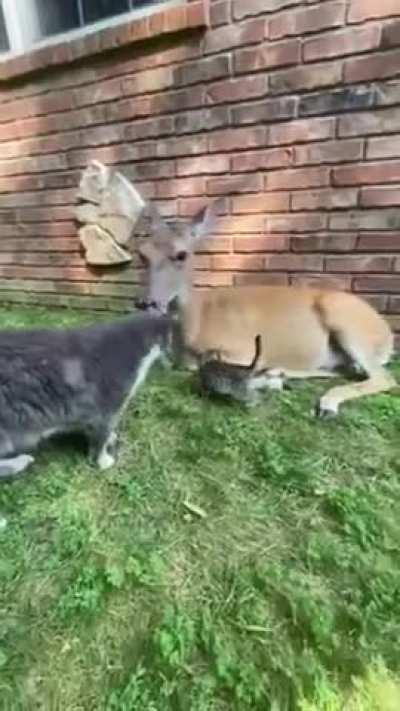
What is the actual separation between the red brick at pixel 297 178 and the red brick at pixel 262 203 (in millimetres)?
48

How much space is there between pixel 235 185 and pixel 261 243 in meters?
0.37

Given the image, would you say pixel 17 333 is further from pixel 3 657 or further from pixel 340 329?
pixel 340 329

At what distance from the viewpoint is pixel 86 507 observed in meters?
1.69

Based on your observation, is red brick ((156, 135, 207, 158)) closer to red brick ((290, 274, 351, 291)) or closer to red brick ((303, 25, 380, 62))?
red brick ((303, 25, 380, 62))

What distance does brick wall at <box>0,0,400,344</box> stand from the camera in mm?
2482

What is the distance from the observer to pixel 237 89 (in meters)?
2.81

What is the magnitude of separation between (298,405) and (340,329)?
0.46 meters

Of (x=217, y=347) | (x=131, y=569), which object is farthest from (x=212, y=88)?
(x=131, y=569)

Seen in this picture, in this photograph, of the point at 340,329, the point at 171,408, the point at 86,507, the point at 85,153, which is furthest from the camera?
the point at 85,153

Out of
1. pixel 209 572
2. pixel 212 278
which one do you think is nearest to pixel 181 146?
pixel 212 278

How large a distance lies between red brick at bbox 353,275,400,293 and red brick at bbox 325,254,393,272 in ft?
0.14

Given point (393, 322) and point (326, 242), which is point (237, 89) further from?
point (393, 322)

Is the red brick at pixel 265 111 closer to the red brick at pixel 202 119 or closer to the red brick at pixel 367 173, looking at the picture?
the red brick at pixel 202 119

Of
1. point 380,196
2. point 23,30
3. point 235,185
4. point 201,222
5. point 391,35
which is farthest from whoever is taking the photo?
point 23,30
